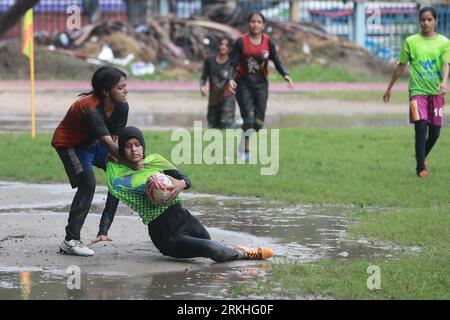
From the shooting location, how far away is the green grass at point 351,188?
7.81m

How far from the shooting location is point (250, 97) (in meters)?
14.9

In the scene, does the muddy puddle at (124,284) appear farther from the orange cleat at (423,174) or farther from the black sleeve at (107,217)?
the orange cleat at (423,174)

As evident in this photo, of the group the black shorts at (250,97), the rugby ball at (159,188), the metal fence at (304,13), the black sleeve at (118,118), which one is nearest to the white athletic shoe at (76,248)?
the rugby ball at (159,188)

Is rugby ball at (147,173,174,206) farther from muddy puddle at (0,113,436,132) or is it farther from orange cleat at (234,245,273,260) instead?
muddy puddle at (0,113,436,132)

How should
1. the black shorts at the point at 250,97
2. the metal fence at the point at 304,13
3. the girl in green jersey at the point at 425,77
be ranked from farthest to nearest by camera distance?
the metal fence at the point at 304,13
the black shorts at the point at 250,97
the girl in green jersey at the point at 425,77

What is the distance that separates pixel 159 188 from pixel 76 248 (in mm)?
963

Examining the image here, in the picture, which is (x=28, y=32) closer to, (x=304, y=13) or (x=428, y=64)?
(x=428, y=64)

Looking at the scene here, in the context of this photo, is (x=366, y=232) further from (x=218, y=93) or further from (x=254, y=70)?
(x=218, y=93)

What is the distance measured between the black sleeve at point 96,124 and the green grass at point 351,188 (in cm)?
170

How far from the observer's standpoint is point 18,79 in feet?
95.6

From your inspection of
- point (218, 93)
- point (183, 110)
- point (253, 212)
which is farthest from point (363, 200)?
point (183, 110)

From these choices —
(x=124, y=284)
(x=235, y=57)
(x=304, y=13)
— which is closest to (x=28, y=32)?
(x=235, y=57)

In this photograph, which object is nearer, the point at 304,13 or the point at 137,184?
the point at 137,184

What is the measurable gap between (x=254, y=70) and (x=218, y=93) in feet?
14.0
